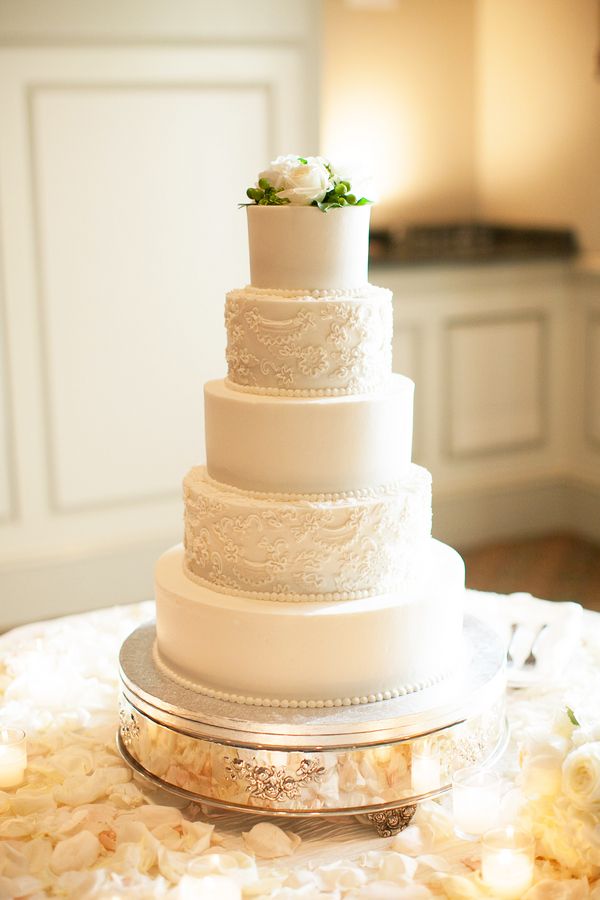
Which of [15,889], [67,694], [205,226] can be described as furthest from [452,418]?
[15,889]

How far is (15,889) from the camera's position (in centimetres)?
228

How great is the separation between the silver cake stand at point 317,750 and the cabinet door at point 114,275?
101 inches

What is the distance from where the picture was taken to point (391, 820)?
8.34 ft

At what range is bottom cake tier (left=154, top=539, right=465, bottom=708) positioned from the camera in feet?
8.51

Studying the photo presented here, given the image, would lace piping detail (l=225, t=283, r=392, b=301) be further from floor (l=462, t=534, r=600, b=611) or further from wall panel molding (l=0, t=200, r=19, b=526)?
floor (l=462, t=534, r=600, b=611)

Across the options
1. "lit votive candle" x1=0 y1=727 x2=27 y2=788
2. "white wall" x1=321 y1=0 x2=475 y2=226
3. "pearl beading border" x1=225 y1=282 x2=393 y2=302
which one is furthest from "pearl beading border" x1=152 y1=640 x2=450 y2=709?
"white wall" x1=321 y1=0 x2=475 y2=226

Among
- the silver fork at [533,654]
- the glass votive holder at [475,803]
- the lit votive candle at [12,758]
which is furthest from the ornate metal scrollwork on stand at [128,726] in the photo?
the silver fork at [533,654]

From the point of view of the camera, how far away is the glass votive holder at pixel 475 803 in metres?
2.44

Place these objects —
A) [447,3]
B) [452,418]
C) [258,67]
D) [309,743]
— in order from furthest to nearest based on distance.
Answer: [447,3], [452,418], [258,67], [309,743]

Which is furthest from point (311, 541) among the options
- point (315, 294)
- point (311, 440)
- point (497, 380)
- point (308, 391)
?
point (497, 380)

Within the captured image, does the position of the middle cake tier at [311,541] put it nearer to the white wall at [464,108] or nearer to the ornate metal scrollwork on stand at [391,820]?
the ornate metal scrollwork on stand at [391,820]

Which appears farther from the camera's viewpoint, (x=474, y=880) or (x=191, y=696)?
(x=191, y=696)

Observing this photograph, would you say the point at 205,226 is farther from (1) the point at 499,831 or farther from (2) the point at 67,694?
(1) the point at 499,831

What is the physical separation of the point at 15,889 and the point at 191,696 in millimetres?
595
